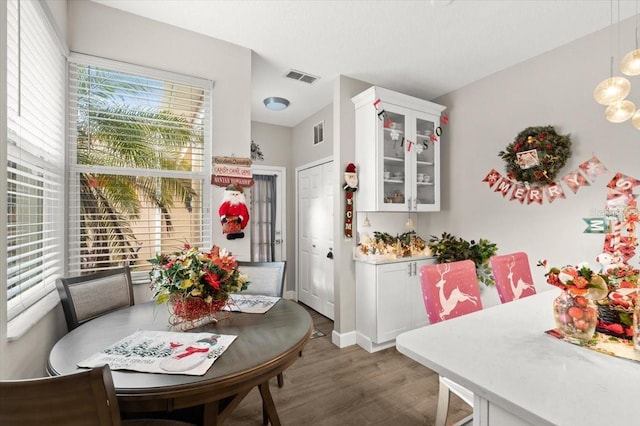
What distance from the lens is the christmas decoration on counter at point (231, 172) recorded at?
2.47 meters

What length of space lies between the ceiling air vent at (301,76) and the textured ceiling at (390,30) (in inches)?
2.8

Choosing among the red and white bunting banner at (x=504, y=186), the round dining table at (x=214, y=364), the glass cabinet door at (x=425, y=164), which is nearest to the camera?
the round dining table at (x=214, y=364)

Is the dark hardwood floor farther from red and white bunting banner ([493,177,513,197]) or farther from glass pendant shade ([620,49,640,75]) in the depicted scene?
glass pendant shade ([620,49,640,75])

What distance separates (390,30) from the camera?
237 centimetres

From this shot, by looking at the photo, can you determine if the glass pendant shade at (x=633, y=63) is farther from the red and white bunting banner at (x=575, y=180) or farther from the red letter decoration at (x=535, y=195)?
the red letter decoration at (x=535, y=195)

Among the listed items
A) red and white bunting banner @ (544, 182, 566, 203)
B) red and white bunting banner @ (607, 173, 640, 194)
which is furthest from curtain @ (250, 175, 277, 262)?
red and white bunting banner @ (607, 173, 640, 194)

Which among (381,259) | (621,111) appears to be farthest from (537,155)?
(381,259)

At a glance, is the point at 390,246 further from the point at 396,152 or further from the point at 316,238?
the point at 316,238

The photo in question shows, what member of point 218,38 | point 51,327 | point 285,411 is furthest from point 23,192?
point 285,411

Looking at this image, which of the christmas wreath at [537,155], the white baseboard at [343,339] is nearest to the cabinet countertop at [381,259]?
the white baseboard at [343,339]

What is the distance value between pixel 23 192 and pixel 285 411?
201 centimetres

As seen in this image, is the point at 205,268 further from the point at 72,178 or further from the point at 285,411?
the point at 72,178

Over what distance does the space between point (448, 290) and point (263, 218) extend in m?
3.23

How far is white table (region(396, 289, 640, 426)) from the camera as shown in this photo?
0.75 meters
